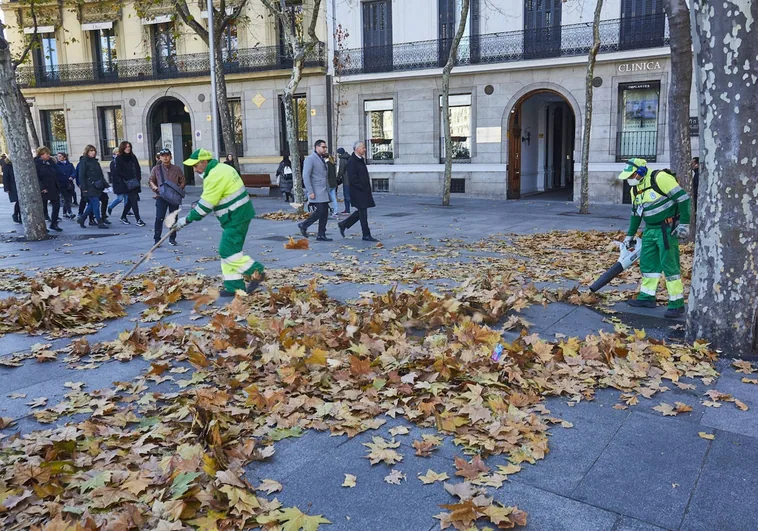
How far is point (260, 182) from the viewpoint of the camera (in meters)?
27.3

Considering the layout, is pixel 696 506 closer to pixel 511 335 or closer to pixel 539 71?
pixel 511 335

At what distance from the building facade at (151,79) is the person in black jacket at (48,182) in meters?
14.9

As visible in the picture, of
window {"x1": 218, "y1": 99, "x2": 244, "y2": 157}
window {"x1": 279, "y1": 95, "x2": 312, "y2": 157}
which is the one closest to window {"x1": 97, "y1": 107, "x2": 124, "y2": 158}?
window {"x1": 218, "y1": 99, "x2": 244, "y2": 157}

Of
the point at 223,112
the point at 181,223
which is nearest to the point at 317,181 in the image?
the point at 181,223

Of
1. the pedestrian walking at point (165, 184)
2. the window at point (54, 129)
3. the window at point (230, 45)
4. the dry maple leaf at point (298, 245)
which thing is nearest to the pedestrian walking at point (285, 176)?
the pedestrian walking at point (165, 184)

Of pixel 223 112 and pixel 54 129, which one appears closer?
pixel 223 112

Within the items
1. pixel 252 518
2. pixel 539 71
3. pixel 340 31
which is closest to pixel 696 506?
pixel 252 518

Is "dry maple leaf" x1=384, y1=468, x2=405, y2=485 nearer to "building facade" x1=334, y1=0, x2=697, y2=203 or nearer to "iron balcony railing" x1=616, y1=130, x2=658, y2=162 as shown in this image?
"building facade" x1=334, y1=0, x2=697, y2=203

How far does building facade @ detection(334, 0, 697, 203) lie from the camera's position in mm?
22266

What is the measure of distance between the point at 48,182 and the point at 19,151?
6.95 ft

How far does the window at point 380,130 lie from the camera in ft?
88.1

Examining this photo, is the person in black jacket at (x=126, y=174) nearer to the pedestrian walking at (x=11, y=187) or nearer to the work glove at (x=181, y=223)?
the pedestrian walking at (x=11, y=187)

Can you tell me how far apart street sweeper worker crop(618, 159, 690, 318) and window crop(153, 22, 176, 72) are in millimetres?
28420

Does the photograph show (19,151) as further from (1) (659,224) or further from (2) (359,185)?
(1) (659,224)
